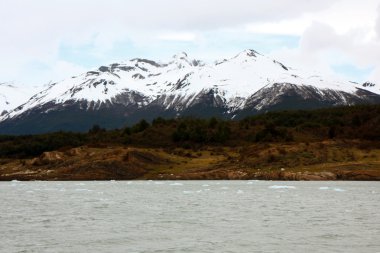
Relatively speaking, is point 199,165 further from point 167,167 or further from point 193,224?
point 193,224

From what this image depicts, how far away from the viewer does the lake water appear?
4444cm

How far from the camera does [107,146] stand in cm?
19100

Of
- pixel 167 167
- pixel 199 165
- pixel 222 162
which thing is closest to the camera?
pixel 222 162

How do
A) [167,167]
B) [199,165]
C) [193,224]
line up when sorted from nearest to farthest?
[193,224], [199,165], [167,167]

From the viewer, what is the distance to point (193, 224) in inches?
2217

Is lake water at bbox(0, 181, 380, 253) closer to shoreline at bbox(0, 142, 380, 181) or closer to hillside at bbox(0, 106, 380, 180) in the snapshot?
shoreline at bbox(0, 142, 380, 181)

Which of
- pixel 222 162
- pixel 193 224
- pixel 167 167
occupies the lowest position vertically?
pixel 193 224

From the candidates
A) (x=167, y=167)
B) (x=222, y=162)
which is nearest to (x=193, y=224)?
(x=222, y=162)

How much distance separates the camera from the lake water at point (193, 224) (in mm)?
44438

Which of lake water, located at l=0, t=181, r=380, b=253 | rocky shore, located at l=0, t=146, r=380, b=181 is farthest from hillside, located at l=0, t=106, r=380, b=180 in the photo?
lake water, located at l=0, t=181, r=380, b=253

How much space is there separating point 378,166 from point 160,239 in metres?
108

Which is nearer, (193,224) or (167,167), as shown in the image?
(193,224)

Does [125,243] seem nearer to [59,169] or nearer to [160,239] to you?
[160,239]

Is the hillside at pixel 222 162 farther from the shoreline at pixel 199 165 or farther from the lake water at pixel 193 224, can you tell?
the lake water at pixel 193 224
